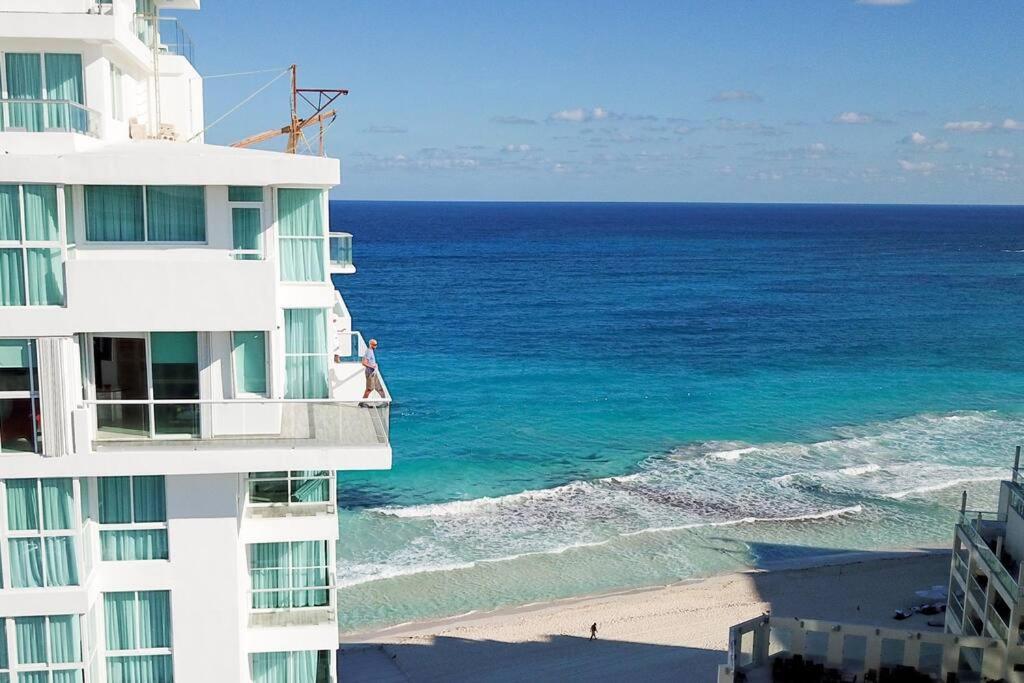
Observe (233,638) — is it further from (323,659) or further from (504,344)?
(504,344)

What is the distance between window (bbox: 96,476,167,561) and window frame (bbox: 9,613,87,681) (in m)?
1.02

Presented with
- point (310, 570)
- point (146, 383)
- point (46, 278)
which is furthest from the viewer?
point (310, 570)

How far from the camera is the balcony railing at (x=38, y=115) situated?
42.3ft

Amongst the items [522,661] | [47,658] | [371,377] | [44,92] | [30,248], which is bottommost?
[522,661]

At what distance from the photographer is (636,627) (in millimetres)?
31312

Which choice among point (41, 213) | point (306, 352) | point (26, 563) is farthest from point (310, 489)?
point (41, 213)

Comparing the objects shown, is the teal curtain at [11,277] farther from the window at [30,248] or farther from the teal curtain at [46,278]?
the teal curtain at [46,278]

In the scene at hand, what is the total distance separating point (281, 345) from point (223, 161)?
2.94 meters

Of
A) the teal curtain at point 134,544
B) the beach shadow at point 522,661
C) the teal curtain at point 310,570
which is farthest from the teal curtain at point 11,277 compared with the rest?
the beach shadow at point 522,661

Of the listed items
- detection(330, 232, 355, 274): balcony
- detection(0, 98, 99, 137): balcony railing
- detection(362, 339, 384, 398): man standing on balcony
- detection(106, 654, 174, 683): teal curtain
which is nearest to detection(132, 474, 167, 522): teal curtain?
detection(106, 654, 174, 683): teal curtain

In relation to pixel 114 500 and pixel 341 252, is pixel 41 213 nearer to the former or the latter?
pixel 114 500

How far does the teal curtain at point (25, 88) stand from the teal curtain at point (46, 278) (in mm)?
1857

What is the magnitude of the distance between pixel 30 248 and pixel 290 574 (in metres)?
6.65

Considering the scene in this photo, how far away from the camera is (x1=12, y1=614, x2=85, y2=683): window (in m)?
13.1
